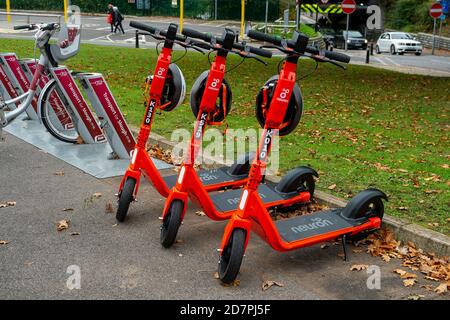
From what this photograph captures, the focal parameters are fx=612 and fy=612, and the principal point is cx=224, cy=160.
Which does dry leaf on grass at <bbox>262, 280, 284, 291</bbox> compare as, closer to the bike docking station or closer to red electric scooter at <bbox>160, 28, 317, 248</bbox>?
red electric scooter at <bbox>160, 28, 317, 248</bbox>

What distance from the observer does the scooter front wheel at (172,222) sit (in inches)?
184

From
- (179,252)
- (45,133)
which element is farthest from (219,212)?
(45,133)

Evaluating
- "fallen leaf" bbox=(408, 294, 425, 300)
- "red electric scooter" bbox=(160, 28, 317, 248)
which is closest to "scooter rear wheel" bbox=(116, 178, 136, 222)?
"red electric scooter" bbox=(160, 28, 317, 248)

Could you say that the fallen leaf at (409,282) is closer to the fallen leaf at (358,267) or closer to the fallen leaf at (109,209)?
the fallen leaf at (358,267)

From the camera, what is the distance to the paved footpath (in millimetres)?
4125

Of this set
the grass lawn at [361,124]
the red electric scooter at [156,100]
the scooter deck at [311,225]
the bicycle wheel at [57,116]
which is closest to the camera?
the scooter deck at [311,225]

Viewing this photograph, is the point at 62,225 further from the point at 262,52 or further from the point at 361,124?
the point at 361,124

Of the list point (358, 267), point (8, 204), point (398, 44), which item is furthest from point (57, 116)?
point (398, 44)

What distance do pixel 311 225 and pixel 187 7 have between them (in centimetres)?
4613

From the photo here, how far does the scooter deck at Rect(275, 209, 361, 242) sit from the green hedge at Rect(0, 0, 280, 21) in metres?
44.5

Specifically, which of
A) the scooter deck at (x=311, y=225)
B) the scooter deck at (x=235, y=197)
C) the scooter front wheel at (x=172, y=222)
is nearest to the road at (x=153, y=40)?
the scooter deck at (x=235, y=197)

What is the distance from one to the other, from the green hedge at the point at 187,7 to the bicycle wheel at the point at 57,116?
40.7m
